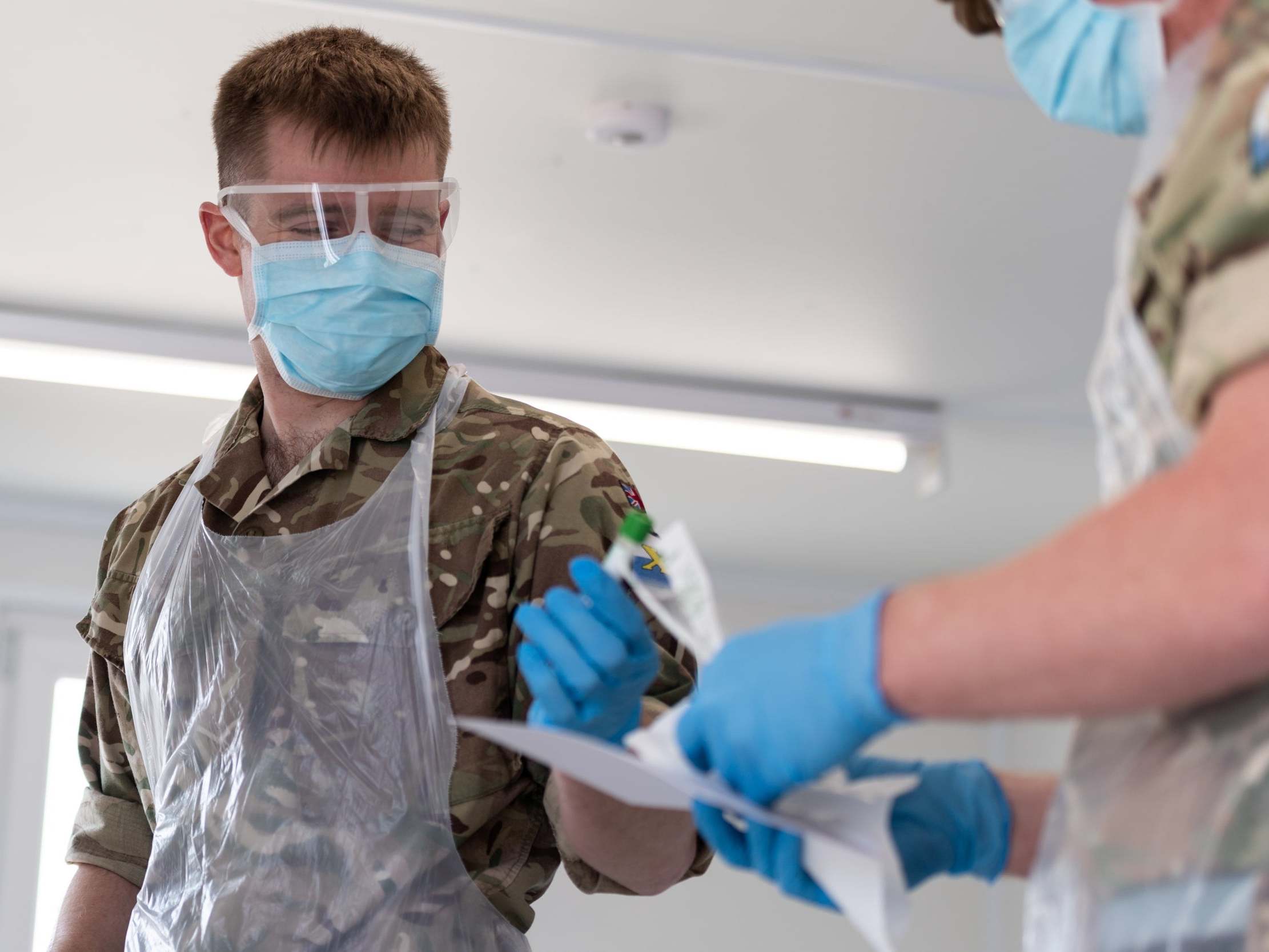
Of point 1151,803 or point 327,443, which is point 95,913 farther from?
point 1151,803

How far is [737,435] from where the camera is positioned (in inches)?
196

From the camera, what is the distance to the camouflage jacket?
58.0 inches

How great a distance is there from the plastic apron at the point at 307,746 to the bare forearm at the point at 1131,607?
801 millimetres

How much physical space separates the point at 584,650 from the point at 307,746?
0.53m

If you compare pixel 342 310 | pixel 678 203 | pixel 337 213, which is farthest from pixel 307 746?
pixel 678 203

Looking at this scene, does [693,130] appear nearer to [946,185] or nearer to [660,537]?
[946,185]

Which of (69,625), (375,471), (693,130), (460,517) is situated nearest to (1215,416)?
(460,517)

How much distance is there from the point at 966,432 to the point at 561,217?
6.51 ft

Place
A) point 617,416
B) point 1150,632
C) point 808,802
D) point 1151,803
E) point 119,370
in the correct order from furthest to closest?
point 617,416 < point 119,370 < point 808,802 < point 1151,803 < point 1150,632

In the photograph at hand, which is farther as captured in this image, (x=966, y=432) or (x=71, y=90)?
(x=966, y=432)

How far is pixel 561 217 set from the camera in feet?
12.1

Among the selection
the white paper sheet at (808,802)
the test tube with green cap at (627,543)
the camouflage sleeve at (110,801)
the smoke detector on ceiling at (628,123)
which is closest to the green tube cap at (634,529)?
the test tube with green cap at (627,543)

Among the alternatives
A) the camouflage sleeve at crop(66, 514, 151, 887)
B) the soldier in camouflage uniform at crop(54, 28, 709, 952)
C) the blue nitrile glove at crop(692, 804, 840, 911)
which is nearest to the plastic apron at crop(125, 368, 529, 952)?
the soldier in camouflage uniform at crop(54, 28, 709, 952)

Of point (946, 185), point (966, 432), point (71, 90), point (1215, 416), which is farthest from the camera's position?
point (966, 432)
